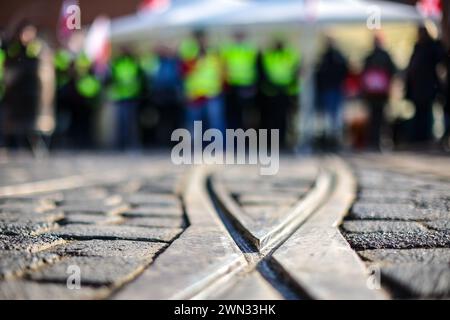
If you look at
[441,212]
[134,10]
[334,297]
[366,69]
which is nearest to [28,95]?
[366,69]

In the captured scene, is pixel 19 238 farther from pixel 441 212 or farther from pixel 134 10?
pixel 134 10

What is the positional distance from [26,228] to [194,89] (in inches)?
300

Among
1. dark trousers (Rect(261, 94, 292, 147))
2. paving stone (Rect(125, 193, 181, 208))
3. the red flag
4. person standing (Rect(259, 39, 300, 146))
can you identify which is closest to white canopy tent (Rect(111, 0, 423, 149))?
person standing (Rect(259, 39, 300, 146))

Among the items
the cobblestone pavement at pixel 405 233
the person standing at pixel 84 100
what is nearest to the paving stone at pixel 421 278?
the cobblestone pavement at pixel 405 233

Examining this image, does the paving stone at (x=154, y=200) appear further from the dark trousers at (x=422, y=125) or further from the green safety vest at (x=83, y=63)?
the green safety vest at (x=83, y=63)

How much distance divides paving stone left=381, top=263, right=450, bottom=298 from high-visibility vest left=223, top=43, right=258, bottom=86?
8.16 m

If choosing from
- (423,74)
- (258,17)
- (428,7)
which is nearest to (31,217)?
(428,7)

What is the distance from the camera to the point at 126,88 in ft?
34.2

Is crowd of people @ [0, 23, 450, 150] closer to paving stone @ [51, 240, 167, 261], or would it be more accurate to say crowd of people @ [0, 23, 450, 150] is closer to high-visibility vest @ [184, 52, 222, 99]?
high-visibility vest @ [184, 52, 222, 99]

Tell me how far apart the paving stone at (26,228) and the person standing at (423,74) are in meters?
7.00

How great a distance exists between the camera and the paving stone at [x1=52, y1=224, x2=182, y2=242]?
218 cm

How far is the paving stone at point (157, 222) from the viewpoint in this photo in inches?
97.7

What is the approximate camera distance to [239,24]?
1237 centimetres

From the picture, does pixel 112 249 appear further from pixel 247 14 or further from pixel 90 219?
pixel 247 14
